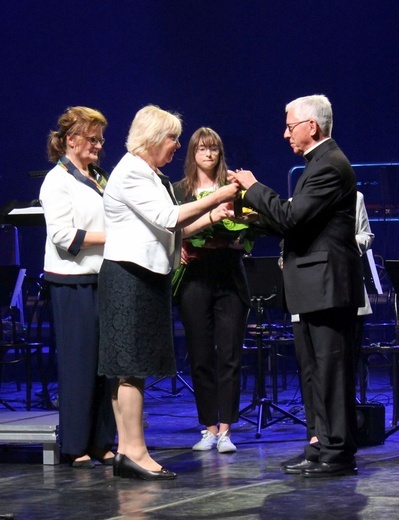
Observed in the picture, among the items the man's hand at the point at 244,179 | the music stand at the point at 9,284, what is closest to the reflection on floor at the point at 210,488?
the man's hand at the point at 244,179

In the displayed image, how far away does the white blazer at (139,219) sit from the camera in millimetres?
4168

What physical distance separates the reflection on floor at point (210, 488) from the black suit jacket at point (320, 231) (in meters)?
0.73

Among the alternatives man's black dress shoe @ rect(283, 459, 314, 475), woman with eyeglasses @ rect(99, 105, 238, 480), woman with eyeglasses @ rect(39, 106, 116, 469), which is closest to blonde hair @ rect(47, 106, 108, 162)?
woman with eyeglasses @ rect(39, 106, 116, 469)

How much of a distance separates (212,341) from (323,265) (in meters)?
1.08

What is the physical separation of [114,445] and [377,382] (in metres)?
3.98

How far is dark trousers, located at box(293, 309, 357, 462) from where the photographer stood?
428 cm

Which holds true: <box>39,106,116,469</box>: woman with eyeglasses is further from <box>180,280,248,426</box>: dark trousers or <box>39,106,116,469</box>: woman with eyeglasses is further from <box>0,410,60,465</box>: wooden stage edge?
<box>180,280,248,426</box>: dark trousers

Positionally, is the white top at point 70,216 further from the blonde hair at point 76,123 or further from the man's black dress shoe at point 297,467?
the man's black dress shoe at point 297,467

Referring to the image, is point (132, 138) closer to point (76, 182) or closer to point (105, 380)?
point (76, 182)

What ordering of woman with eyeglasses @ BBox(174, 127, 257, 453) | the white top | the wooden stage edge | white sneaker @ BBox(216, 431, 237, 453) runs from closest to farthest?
the white top < the wooden stage edge < white sneaker @ BBox(216, 431, 237, 453) < woman with eyeglasses @ BBox(174, 127, 257, 453)

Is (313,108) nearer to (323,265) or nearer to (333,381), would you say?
(323,265)

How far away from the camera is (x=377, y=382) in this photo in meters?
8.70

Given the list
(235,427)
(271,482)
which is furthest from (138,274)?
(235,427)

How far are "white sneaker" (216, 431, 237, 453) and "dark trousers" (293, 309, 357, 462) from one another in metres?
0.70
